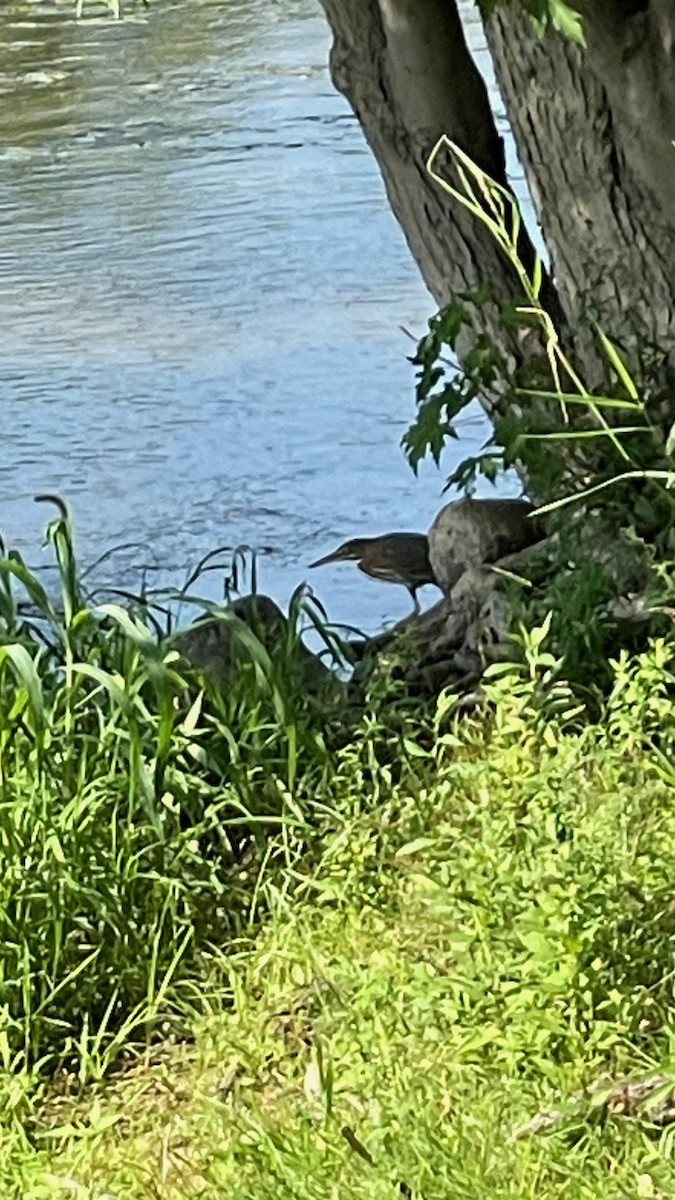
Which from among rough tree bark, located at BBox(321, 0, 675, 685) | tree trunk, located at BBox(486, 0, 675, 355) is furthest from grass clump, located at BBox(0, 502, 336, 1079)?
tree trunk, located at BBox(486, 0, 675, 355)

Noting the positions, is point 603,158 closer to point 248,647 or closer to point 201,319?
point 248,647

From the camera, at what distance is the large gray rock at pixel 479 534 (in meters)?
3.34

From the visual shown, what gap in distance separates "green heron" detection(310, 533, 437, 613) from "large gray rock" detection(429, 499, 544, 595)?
0.46 ft

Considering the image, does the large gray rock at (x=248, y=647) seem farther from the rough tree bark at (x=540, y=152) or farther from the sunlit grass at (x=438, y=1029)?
the sunlit grass at (x=438, y=1029)

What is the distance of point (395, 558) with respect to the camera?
361cm

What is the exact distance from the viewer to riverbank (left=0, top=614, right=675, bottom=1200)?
2.02 meters

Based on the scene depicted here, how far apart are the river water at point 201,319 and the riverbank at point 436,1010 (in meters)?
1.20

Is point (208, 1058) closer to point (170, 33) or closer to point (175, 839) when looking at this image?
point (175, 839)

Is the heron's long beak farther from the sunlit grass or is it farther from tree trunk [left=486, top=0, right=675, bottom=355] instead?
the sunlit grass

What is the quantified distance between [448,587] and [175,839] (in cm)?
94

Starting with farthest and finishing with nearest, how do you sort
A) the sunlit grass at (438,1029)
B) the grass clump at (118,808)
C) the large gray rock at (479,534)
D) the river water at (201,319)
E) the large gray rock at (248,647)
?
the river water at (201,319), the large gray rock at (479,534), the large gray rock at (248,647), the grass clump at (118,808), the sunlit grass at (438,1029)

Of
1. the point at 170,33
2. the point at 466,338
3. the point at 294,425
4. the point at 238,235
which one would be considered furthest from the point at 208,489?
the point at 170,33

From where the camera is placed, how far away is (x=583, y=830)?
2.35 m

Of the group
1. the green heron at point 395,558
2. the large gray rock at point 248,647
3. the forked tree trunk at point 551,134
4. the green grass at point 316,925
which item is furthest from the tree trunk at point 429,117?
the green grass at point 316,925
